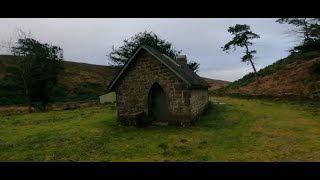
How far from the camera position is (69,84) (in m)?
72.9

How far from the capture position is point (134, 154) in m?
13.1

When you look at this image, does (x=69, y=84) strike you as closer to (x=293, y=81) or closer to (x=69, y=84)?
(x=69, y=84)

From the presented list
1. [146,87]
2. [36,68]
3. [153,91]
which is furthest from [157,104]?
[36,68]

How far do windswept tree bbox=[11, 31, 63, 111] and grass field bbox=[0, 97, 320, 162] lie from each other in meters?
23.4

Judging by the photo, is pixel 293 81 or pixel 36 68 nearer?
pixel 293 81

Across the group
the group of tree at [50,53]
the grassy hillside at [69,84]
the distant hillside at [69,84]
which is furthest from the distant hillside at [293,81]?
the grassy hillside at [69,84]

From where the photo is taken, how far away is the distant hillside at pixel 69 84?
5686 cm

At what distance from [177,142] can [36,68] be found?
38333 millimetres

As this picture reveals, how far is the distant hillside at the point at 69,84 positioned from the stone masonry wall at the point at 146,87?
3372 cm

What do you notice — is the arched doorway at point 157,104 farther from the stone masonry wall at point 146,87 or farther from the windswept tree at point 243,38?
the windswept tree at point 243,38

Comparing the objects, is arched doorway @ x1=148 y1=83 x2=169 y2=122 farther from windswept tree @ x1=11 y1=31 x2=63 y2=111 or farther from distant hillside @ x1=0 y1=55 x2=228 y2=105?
distant hillside @ x1=0 y1=55 x2=228 y2=105
